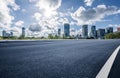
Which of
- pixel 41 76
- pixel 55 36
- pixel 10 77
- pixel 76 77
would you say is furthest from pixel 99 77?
pixel 55 36

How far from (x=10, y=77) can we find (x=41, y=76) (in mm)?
692

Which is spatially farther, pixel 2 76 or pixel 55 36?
pixel 55 36

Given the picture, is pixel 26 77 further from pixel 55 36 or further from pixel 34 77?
pixel 55 36

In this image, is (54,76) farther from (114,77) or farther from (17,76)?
(114,77)

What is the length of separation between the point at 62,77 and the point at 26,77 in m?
0.80

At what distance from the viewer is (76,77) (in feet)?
16.9

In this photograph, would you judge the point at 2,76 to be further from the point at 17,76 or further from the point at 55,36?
the point at 55,36

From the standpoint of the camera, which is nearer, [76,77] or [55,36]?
[76,77]

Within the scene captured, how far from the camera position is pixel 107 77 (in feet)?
17.1

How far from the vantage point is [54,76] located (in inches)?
205

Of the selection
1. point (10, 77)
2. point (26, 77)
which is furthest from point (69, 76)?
point (10, 77)

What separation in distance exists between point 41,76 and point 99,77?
1.33 m

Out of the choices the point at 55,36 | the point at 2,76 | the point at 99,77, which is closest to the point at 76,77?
the point at 99,77

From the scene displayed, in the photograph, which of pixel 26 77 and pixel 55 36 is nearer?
pixel 26 77
